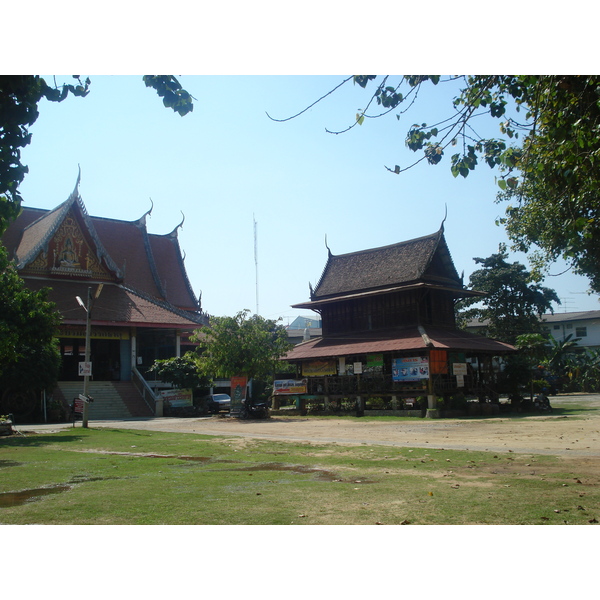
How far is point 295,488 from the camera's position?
23.4 feet

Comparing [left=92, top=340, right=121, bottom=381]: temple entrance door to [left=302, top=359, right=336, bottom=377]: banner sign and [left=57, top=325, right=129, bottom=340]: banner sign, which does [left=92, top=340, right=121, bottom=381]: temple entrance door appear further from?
[left=302, top=359, right=336, bottom=377]: banner sign

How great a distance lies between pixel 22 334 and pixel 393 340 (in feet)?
52.2

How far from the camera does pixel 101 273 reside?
34094 mm

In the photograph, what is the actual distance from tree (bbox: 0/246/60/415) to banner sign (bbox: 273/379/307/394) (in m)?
11.2

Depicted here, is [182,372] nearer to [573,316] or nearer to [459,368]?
[459,368]

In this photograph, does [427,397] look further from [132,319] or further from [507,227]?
[132,319]

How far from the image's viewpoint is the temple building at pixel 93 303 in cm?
3005

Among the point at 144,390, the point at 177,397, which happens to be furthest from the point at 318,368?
the point at 144,390

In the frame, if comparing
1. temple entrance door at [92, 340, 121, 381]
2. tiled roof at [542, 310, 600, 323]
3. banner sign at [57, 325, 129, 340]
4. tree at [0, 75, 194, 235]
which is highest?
tiled roof at [542, 310, 600, 323]

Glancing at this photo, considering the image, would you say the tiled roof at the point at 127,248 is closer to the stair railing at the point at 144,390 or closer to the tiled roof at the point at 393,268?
the stair railing at the point at 144,390

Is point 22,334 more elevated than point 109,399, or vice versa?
point 22,334

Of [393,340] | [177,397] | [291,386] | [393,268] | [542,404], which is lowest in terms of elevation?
[542,404]

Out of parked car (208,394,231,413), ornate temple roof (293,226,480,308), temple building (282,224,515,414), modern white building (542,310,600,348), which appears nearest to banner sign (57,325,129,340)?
parked car (208,394,231,413)

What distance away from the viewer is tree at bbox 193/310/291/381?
2670 cm
